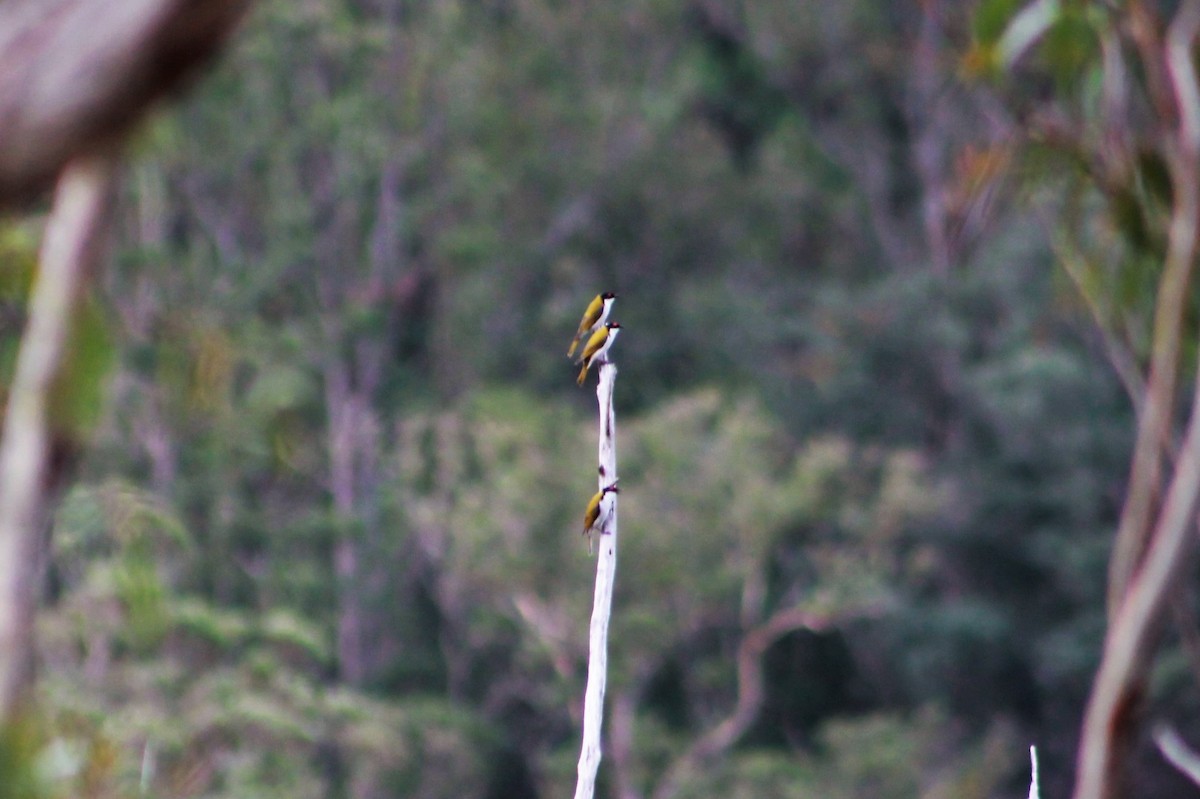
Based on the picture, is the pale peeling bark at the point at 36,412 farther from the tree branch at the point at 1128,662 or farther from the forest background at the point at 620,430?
the forest background at the point at 620,430

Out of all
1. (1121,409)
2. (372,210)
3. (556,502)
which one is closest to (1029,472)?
(1121,409)

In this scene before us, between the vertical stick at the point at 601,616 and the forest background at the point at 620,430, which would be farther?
the forest background at the point at 620,430

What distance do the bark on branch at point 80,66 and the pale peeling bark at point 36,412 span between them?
0.18 ft

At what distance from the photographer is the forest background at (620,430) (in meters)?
15.7

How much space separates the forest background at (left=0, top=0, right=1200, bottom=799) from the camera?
15.7 meters

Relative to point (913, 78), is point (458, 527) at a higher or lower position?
lower

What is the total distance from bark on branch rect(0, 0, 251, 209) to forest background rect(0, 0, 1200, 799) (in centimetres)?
1164

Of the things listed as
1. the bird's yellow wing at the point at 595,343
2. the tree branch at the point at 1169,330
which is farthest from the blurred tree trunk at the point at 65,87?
the bird's yellow wing at the point at 595,343

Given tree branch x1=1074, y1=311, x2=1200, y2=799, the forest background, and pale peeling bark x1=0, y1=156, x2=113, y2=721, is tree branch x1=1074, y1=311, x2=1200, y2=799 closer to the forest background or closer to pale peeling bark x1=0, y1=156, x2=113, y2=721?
pale peeling bark x1=0, y1=156, x2=113, y2=721

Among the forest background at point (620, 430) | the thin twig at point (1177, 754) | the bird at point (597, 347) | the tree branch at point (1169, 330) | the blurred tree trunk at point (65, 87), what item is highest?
the forest background at point (620, 430)

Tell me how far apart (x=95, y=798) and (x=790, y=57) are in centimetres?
1985

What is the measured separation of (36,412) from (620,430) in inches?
619

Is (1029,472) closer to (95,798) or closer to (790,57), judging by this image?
(790,57)

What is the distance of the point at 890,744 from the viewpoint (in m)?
16.0
